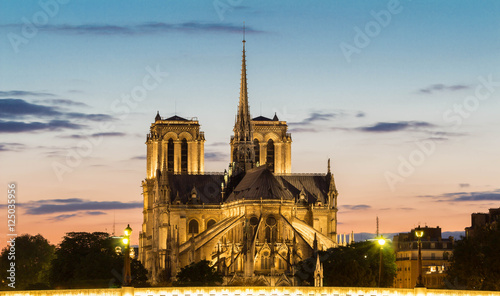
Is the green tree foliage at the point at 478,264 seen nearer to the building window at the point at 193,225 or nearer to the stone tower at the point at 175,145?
the building window at the point at 193,225

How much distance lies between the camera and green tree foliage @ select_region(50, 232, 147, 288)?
13625 centimetres

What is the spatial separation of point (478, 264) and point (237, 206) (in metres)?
61.5

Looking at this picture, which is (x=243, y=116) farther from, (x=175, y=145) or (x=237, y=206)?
(x=237, y=206)

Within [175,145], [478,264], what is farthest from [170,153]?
[478,264]

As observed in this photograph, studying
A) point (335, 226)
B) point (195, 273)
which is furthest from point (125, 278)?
point (335, 226)

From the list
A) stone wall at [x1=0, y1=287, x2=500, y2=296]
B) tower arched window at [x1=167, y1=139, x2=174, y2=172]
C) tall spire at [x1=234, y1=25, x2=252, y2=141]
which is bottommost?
stone wall at [x1=0, y1=287, x2=500, y2=296]

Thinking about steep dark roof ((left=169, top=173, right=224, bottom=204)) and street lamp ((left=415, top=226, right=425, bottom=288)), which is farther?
steep dark roof ((left=169, top=173, right=224, bottom=204))

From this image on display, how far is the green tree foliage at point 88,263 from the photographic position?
136250 mm

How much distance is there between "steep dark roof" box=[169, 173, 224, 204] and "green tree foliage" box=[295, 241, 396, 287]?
3380cm

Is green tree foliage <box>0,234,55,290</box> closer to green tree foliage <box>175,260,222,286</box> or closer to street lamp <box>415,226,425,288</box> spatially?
green tree foliage <box>175,260,222,286</box>

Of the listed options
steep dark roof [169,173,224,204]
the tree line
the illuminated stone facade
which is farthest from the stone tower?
the illuminated stone facade

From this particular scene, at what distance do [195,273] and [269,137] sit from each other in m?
52.3

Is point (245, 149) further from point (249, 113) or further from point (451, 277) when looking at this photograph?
point (451, 277)

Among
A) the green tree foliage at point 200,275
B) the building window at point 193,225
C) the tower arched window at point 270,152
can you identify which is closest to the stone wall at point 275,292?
the green tree foliage at point 200,275
